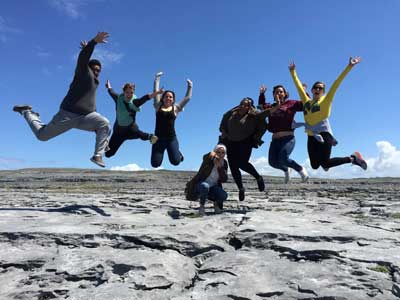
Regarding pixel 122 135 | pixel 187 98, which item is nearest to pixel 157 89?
pixel 187 98

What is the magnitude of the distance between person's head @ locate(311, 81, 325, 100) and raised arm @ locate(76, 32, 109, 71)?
15.1 ft

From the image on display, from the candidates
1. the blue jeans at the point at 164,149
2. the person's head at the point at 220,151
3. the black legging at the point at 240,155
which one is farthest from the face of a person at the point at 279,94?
the blue jeans at the point at 164,149

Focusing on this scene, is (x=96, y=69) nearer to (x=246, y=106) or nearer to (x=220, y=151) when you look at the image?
(x=220, y=151)

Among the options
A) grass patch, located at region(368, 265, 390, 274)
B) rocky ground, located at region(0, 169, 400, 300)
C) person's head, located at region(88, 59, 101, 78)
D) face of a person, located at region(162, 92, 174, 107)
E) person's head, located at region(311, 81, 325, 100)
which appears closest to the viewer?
rocky ground, located at region(0, 169, 400, 300)

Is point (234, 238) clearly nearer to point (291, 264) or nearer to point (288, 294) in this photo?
point (291, 264)

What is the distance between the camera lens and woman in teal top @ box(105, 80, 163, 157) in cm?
868

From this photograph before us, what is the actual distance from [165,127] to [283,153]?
8.94 ft

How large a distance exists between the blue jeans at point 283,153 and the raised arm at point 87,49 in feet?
14.2

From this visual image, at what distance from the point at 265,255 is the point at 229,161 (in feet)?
12.4

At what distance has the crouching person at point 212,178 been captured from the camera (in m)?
8.68

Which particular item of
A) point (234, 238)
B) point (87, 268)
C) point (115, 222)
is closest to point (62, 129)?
point (115, 222)

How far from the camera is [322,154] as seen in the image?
874 centimetres

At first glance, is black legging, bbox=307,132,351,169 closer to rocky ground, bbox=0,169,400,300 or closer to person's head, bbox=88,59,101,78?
rocky ground, bbox=0,169,400,300

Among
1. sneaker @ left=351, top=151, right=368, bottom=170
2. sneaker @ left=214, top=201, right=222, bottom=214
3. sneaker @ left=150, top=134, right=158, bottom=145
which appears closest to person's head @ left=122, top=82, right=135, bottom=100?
sneaker @ left=150, top=134, right=158, bottom=145
